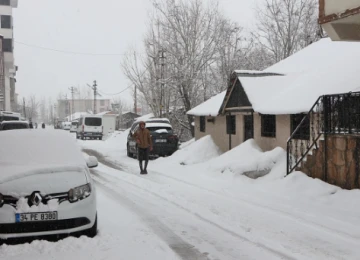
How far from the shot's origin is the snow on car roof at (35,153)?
18.3 ft

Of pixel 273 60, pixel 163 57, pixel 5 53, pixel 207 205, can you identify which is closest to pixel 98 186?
pixel 207 205

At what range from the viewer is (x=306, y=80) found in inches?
566

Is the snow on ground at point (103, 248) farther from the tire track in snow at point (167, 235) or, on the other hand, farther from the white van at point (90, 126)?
the white van at point (90, 126)

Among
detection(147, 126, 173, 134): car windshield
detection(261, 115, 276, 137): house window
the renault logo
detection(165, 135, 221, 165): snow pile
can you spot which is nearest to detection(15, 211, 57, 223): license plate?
the renault logo

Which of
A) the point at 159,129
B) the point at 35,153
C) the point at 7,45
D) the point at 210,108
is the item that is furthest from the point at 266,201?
the point at 7,45

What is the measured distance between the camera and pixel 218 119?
19.5m

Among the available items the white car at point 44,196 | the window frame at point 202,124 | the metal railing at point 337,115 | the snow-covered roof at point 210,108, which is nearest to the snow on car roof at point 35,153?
the white car at point 44,196

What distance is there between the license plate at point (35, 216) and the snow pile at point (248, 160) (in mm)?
7592

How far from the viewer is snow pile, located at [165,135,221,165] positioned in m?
16.5

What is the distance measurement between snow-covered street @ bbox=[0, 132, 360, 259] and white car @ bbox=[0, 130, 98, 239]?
0.83 feet

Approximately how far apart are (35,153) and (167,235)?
2.33m

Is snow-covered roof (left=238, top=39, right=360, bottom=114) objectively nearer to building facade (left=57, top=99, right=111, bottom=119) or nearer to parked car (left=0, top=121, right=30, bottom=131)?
parked car (left=0, top=121, right=30, bottom=131)

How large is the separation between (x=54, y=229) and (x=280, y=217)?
13.0ft

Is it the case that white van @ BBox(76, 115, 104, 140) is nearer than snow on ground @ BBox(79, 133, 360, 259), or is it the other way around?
snow on ground @ BBox(79, 133, 360, 259)
